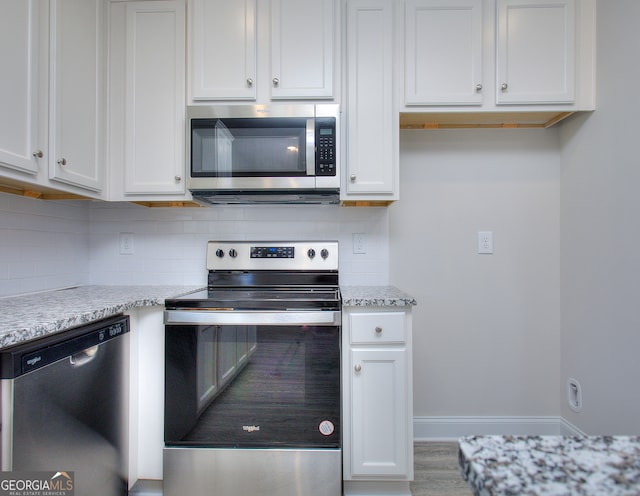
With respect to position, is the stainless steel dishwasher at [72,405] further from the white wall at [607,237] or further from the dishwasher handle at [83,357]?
the white wall at [607,237]

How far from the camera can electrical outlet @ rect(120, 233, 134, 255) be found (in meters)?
1.95

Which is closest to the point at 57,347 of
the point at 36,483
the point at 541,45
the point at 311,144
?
the point at 36,483

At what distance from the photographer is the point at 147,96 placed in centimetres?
164

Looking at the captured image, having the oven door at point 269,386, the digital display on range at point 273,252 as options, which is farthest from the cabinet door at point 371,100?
the oven door at point 269,386

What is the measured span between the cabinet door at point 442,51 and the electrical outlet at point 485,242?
75cm

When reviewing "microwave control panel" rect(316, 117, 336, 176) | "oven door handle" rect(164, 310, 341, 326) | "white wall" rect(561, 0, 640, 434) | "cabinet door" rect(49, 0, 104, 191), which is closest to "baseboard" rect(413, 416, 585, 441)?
"white wall" rect(561, 0, 640, 434)

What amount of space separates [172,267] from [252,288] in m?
0.54

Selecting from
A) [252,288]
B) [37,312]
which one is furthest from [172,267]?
[37,312]

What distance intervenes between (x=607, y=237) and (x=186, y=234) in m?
2.23

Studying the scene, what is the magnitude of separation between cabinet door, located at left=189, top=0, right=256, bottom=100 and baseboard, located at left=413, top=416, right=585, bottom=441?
82.8 inches

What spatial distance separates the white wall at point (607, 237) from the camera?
4.59 ft

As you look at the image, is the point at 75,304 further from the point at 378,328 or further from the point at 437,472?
the point at 437,472

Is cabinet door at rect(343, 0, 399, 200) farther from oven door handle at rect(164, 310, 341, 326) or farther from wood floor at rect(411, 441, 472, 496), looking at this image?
wood floor at rect(411, 441, 472, 496)

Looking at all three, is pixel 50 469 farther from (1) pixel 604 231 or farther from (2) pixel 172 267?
(1) pixel 604 231
